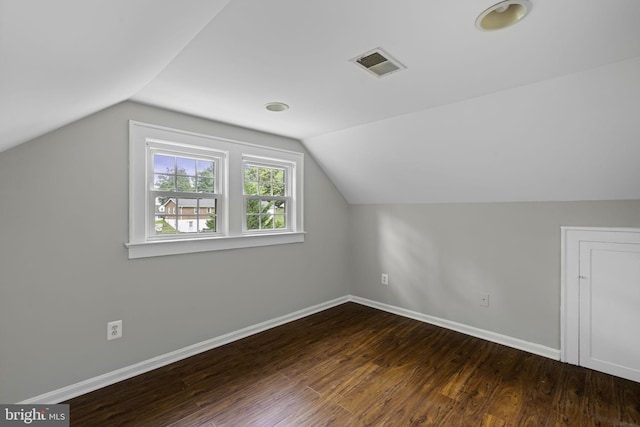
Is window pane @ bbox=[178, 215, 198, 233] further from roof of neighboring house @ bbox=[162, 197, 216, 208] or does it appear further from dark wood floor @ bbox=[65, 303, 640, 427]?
dark wood floor @ bbox=[65, 303, 640, 427]

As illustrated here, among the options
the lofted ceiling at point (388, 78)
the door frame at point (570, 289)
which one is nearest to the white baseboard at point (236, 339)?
the door frame at point (570, 289)

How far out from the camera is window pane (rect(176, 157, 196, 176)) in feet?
8.67

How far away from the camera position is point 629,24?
135 cm

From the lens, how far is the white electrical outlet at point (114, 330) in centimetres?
218

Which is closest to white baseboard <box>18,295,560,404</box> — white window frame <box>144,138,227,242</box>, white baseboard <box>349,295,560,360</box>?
white baseboard <box>349,295,560,360</box>

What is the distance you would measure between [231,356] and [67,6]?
103 inches

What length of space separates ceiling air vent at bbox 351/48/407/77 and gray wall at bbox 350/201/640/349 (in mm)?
1888

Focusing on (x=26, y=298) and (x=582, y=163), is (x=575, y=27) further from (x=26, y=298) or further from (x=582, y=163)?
(x=26, y=298)

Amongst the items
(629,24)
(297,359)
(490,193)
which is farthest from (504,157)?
(297,359)

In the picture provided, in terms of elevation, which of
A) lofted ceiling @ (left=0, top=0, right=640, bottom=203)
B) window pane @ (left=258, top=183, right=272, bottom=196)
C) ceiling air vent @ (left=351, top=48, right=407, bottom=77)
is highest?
ceiling air vent @ (left=351, top=48, right=407, bottom=77)

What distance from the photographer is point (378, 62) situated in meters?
1.71

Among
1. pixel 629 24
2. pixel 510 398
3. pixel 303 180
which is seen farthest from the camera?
pixel 303 180

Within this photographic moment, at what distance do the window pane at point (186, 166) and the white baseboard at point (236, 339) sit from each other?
60.7 inches

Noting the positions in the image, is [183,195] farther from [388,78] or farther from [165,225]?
[388,78]
